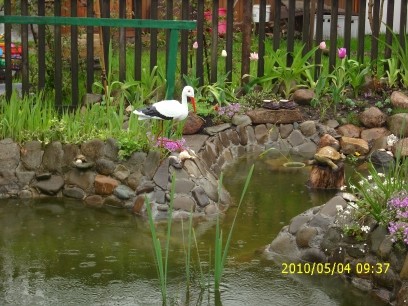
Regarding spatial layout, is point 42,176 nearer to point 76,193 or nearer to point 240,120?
point 76,193

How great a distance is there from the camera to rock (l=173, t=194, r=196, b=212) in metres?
9.54

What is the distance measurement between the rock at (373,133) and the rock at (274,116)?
31.2 inches

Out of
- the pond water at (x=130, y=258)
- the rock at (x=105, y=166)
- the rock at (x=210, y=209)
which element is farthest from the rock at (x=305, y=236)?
the rock at (x=105, y=166)

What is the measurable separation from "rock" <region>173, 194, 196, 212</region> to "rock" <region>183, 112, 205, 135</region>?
7.05ft

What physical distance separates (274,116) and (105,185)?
304 centimetres

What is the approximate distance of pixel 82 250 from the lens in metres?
8.55

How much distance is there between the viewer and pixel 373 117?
486 inches

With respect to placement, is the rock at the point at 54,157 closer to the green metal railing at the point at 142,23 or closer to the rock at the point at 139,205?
the rock at the point at 139,205

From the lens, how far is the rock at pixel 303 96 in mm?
12617

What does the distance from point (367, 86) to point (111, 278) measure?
6.04 metres

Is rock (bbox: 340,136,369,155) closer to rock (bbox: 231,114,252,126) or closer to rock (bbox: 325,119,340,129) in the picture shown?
rock (bbox: 325,119,340,129)

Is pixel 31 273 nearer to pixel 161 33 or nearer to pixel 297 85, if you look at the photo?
pixel 297 85

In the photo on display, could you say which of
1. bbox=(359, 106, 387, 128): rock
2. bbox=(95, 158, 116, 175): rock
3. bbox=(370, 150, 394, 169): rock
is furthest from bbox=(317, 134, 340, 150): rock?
bbox=(95, 158, 116, 175): rock

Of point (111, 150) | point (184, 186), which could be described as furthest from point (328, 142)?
point (111, 150)
